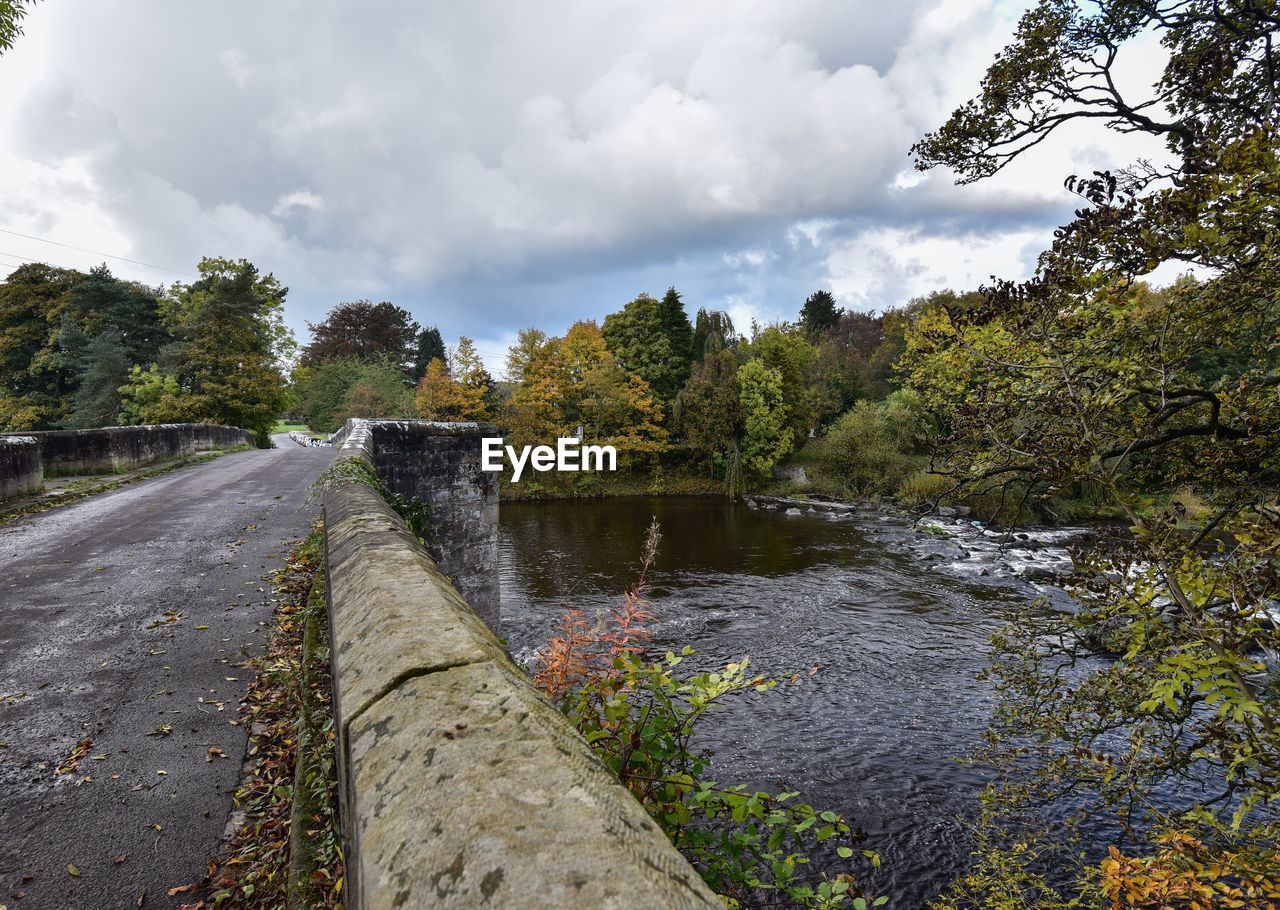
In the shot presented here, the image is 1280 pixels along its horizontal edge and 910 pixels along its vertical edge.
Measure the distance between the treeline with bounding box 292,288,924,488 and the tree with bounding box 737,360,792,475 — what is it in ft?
0.20

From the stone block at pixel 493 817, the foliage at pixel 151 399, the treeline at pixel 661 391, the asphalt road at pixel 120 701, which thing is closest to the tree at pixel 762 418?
the treeline at pixel 661 391

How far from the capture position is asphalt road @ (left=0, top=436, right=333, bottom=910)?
2078 mm

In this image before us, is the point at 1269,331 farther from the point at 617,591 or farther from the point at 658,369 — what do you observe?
the point at 658,369

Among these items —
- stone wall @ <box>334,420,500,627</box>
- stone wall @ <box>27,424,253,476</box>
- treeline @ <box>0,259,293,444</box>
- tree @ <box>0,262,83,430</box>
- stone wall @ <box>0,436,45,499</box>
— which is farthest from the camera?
tree @ <box>0,262,83,430</box>

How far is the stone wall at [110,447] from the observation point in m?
11.0

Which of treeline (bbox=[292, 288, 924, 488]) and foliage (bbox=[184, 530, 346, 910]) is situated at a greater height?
treeline (bbox=[292, 288, 924, 488])

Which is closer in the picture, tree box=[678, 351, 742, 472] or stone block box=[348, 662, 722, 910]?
stone block box=[348, 662, 722, 910]

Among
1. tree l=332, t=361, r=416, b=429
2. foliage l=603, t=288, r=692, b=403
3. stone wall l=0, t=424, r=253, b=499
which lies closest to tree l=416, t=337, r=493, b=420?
tree l=332, t=361, r=416, b=429

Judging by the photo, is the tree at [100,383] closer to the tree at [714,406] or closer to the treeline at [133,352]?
the treeline at [133,352]

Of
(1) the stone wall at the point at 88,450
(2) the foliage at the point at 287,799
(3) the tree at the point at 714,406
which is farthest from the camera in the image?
(3) the tree at the point at 714,406

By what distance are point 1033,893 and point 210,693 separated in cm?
642

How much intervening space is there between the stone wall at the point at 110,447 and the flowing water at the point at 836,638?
8.57 meters

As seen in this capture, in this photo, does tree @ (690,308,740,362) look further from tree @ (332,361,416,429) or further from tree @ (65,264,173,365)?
tree @ (65,264,173,365)

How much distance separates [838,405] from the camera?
3572cm
